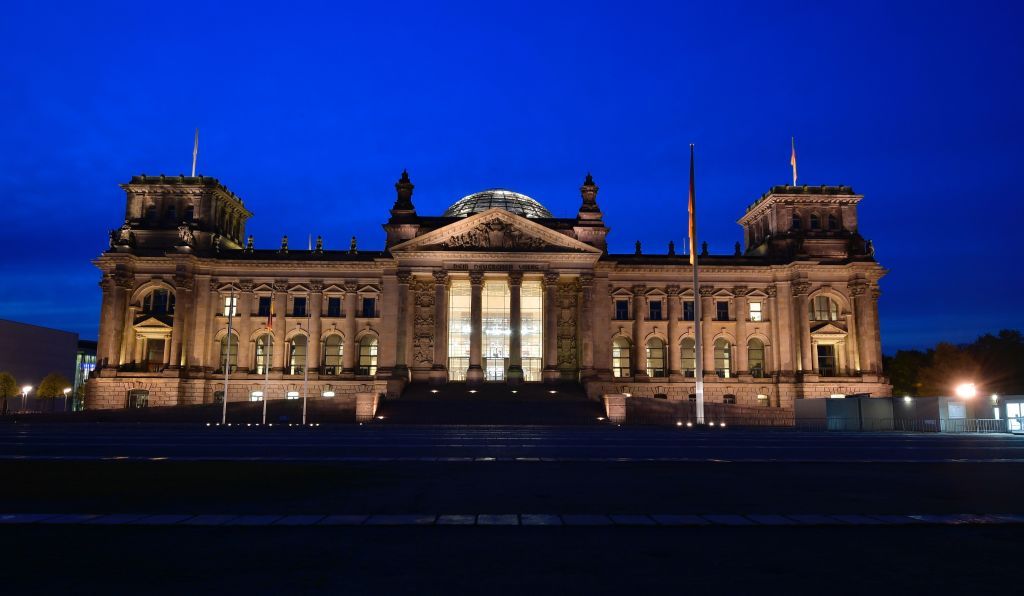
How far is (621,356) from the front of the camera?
84.0 m

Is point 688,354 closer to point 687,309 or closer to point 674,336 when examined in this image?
point 674,336

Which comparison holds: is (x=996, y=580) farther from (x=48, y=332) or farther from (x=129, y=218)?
(x=48, y=332)

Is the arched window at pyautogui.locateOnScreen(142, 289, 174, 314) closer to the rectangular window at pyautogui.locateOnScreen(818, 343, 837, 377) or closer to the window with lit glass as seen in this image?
the window with lit glass

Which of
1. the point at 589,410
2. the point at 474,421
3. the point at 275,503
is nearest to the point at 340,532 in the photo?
the point at 275,503

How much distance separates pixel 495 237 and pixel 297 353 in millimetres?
26347

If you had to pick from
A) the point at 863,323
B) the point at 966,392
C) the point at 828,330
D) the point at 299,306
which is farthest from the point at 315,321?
the point at 966,392

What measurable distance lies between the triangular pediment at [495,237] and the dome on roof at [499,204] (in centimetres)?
1679

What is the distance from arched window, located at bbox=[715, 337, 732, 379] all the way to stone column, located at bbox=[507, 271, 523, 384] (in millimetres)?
24059

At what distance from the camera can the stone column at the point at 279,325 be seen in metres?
81.1

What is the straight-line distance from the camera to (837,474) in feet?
57.4

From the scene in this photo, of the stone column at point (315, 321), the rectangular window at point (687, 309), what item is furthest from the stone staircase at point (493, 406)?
the rectangular window at point (687, 309)

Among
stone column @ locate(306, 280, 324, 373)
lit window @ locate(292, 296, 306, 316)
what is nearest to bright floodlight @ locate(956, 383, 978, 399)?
stone column @ locate(306, 280, 324, 373)

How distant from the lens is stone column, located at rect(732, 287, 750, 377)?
82.5 m

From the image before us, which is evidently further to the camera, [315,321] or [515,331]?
[315,321]
